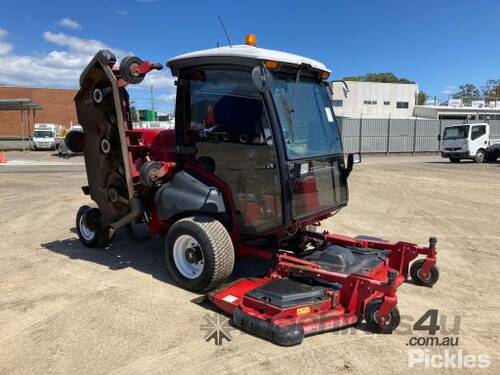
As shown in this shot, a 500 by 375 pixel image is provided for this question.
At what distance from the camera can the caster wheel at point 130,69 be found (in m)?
5.24

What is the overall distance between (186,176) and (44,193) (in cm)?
803

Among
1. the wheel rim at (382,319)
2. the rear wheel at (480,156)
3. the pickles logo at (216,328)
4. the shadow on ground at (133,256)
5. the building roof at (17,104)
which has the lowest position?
the pickles logo at (216,328)

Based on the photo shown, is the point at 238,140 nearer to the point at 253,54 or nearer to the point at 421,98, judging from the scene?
the point at 253,54

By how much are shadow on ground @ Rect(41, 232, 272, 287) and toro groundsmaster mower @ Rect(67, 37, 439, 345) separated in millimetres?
423

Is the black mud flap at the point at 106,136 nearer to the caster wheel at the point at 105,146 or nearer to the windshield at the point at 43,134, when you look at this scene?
the caster wheel at the point at 105,146

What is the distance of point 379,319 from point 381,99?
1846 inches

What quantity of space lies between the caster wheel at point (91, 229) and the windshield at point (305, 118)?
3135 mm

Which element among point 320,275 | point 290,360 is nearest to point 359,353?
point 290,360

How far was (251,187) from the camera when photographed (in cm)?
465

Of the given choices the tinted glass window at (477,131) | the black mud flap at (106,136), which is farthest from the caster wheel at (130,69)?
the tinted glass window at (477,131)

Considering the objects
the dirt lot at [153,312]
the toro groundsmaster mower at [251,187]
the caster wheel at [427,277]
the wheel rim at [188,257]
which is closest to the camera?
the dirt lot at [153,312]

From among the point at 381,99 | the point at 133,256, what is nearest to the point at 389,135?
the point at 381,99

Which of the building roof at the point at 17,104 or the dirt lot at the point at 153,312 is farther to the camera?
the building roof at the point at 17,104

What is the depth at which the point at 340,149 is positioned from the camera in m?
5.31
